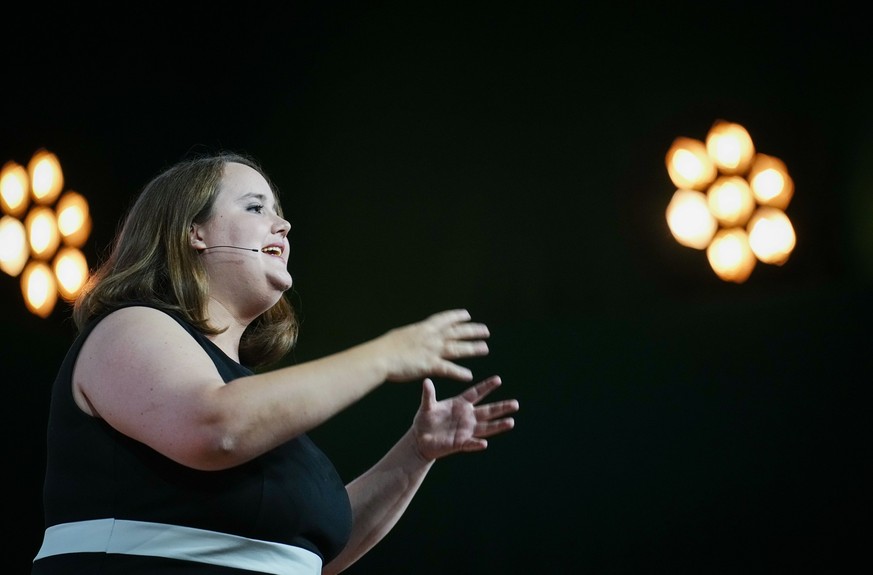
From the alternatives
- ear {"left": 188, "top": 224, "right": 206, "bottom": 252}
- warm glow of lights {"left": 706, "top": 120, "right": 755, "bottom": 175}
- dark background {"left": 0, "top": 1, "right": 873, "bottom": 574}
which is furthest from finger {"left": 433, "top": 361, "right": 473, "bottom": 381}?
warm glow of lights {"left": 706, "top": 120, "right": 755, "bottom": 175}

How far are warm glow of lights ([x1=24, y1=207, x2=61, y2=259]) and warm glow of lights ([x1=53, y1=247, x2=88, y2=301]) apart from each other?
6 cm

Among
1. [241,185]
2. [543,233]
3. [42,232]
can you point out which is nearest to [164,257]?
[241,185]

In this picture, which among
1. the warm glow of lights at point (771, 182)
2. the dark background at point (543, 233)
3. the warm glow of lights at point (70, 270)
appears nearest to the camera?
the dark background at point (543, 233)

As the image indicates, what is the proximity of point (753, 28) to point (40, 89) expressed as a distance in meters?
2.50

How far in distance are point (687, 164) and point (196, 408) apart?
7.11 ft

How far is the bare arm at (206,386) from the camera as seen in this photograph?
119 cm

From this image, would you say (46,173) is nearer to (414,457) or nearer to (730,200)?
(414,457)

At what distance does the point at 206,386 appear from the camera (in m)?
1.21

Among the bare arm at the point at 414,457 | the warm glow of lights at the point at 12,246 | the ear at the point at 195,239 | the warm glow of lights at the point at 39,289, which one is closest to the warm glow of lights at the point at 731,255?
the bare arm at the point at 414,457

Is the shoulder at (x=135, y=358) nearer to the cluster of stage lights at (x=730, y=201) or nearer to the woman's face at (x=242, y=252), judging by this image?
the woman's face at (x=242, y=252)

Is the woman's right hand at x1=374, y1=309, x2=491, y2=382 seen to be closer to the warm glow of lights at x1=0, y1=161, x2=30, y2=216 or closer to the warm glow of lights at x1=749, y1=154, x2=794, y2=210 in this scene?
the warm glow of lights at x1=749, y1=154, x2=794, y2=210

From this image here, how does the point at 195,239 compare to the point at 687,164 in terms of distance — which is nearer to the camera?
the point at 195,239

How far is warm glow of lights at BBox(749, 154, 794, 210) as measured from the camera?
9.28 feet

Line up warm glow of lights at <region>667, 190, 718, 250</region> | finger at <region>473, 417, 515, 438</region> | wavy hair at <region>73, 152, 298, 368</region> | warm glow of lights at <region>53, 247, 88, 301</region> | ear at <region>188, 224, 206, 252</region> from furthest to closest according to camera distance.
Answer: warm glow of lights at <region>53, 247, 88, 301</region>
warm glow of lights at <region>667, 190, 718, 250</region>
finger at <region>473, 417, 515, 438</region>
ear at <region>188, 224, 206, 252</region>
wavy hair at <region>73, 152, 298, 368</region>
